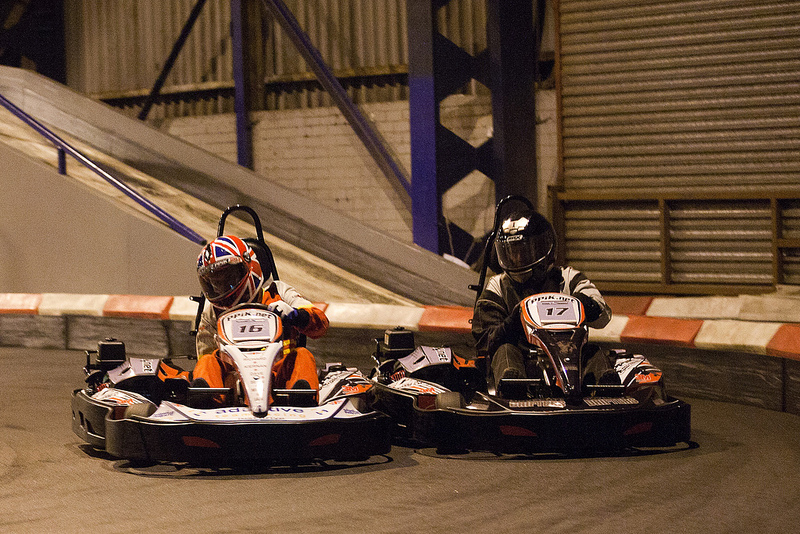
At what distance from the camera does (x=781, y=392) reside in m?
6.64

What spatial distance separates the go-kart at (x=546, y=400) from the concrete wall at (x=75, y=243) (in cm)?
526

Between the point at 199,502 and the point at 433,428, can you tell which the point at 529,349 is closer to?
the point at 433,428

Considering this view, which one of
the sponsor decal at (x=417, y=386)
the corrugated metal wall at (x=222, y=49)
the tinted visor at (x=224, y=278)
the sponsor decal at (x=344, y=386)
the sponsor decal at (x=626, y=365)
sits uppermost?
the corrugated metal wall at (x=222, y=49)

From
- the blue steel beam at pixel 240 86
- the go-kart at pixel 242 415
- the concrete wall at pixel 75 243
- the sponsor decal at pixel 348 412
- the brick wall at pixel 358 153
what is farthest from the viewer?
the blue steel beam at pixel 240 86

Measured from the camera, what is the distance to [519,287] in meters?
6.19

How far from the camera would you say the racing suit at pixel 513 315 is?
5.70 meters

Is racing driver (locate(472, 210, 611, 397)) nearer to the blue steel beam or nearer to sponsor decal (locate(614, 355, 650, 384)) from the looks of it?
sponsor decal (locate(614, 355, 650, 384))

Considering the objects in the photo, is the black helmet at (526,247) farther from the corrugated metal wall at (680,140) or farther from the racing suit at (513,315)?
the corrugated metal wall at (680,140)

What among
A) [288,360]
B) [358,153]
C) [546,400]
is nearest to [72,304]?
[288,360]

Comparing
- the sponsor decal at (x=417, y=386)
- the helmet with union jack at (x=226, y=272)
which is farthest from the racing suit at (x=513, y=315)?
the helmet with union jack at (x=226, y=272)

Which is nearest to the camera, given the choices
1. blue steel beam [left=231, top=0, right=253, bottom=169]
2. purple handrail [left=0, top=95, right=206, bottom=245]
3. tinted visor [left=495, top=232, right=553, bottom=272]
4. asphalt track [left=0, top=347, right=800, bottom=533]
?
asphalt track [left=0, top=347, right=800, bottom=533]

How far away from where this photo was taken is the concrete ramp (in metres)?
12.0

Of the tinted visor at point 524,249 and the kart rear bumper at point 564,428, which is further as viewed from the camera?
the tinted visor at point 524,249

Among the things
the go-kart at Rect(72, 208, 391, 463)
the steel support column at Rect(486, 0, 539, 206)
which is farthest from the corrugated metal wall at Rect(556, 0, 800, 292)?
the go-kart at Rect(72, 208, 391, 463)
